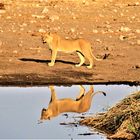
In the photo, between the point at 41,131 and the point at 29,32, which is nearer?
the point at 41,131

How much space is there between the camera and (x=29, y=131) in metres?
9.35

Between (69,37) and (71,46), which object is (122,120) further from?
(69,37)

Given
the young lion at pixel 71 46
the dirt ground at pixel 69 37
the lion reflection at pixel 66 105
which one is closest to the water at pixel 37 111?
the lion reflection at pixel 66 105

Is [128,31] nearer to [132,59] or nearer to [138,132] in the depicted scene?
[132,59]

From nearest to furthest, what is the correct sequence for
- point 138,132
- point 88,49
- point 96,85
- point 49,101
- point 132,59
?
point 138,132, point 49,101, point 96,85, point 88,49, point 132,59

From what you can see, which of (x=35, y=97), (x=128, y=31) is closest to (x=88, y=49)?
(x=35, y=97)

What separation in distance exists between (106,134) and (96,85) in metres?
3.50

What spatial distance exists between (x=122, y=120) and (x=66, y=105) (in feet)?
5.18

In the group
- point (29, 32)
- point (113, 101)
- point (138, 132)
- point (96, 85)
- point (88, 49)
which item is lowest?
point (138, 132)

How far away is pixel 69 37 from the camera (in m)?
19.6

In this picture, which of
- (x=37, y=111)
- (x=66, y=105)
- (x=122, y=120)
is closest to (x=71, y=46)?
(x=66, y=105)

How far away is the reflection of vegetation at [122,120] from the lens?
9.23m

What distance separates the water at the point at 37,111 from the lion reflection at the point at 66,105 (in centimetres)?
9

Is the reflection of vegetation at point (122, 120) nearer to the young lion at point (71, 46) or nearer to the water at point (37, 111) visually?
the water at point (37, 111)
